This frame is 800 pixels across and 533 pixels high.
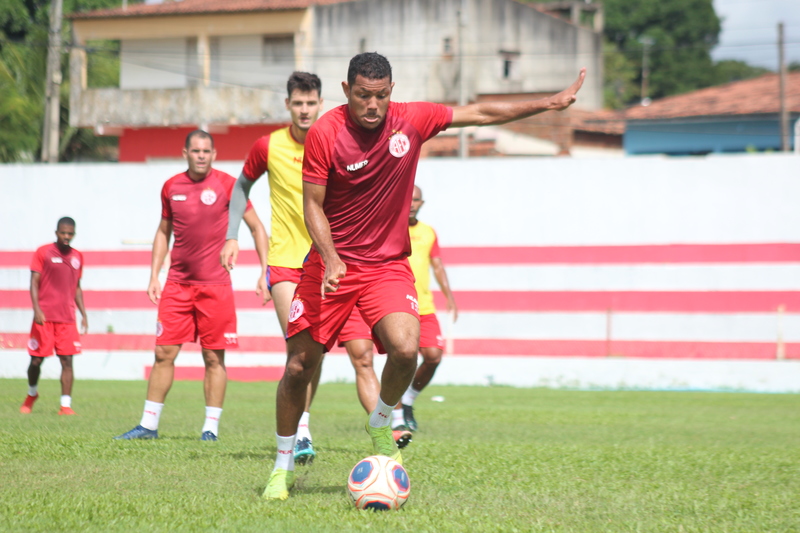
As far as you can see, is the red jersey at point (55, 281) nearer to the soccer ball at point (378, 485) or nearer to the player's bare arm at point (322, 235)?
the player's bare arm at point (322, 235)

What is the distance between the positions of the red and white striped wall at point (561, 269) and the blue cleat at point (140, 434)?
26.9 ft

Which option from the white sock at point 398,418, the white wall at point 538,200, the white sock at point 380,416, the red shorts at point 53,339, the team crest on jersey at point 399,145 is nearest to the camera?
the team crest on jersey at point 399,145

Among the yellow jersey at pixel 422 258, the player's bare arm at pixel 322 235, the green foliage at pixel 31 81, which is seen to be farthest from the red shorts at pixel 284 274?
the green foliage at pixel 31 81

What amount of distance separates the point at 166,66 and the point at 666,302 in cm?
2577

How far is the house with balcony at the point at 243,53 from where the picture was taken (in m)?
34.0

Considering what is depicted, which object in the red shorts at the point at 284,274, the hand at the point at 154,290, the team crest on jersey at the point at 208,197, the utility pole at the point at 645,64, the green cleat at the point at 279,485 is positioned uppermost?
the utility pole at the point at 645,64

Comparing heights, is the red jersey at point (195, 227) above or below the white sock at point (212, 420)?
above

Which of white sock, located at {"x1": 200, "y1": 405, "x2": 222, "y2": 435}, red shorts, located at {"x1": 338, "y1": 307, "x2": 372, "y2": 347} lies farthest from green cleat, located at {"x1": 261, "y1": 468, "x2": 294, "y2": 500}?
white sock, located at {"x1": 200, "y1": 405, "x2": 222, "y2": 435}

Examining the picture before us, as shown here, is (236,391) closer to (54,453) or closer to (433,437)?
Answer: (433,437)

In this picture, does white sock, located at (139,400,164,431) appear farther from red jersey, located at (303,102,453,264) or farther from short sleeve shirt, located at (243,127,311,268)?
red jersey, located at (303,102,453,264)

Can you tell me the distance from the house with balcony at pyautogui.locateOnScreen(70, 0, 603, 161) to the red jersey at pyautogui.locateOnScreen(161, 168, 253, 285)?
2622 cm

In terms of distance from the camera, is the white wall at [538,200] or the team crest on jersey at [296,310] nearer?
the team crest on jersey at [296,310]

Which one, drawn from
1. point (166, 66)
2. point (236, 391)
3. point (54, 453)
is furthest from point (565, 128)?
point (54, 453)

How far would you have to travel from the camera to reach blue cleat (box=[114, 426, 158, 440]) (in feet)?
23.7
